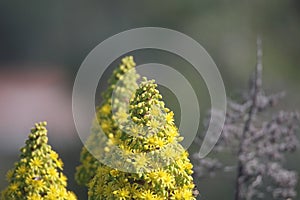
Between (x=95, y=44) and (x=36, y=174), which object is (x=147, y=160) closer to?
(x=36, y=174)

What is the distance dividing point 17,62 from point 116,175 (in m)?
12.6

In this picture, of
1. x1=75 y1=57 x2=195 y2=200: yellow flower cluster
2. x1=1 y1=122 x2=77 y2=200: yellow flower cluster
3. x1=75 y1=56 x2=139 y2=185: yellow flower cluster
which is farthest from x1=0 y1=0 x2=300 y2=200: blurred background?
x1=75 y1=57 x2=195 y2=200: yellow flower cluster

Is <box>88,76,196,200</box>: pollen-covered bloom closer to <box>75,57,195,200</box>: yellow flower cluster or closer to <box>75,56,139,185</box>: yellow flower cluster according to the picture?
<box>75,57,195,200</box>: yellow flower cluster

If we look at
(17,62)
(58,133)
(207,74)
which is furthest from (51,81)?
(207,74)

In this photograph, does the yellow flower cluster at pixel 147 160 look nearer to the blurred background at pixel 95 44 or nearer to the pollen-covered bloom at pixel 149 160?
the pollen-covered bloom at pixel 149 160

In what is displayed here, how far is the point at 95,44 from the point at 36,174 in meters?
9.96

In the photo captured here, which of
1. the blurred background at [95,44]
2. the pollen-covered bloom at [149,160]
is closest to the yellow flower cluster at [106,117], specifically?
the pollen-covered bloom at [149,160]

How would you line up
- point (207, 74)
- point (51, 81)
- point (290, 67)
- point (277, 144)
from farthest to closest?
→ point (51, 81)
point (290, 67)
point (207, 74)
point (277, 144)

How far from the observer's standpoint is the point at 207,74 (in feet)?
26.8

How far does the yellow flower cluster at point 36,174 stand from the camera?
98.0 inches

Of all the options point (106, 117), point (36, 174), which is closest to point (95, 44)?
point (106, 117)

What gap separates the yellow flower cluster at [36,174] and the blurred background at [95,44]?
16.3ft

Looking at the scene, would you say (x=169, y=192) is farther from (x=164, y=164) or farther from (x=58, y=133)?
(x=58, y=133)

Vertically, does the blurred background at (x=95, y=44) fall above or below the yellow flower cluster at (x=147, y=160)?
above
